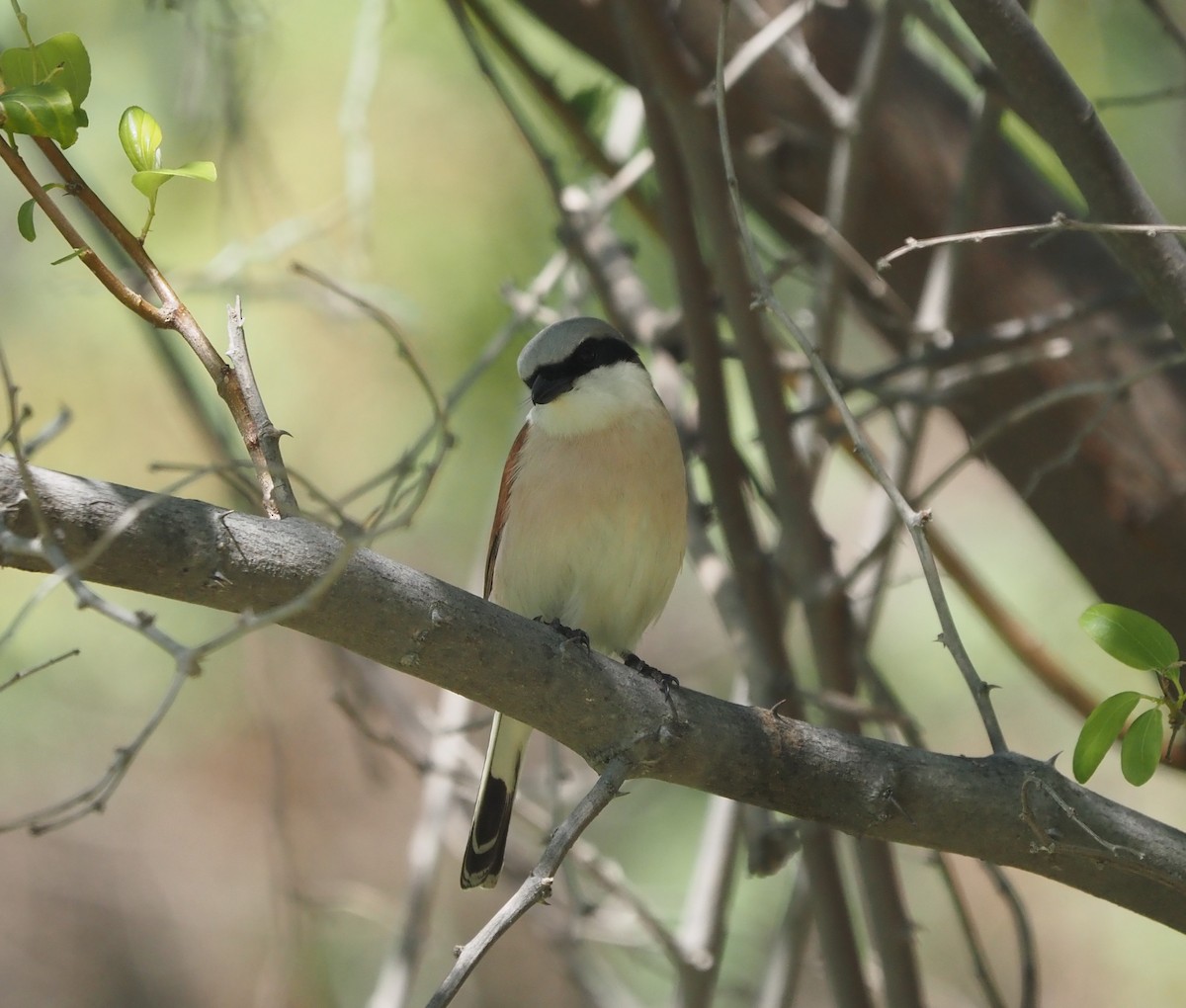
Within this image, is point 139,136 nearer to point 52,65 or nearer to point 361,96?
point 52,65

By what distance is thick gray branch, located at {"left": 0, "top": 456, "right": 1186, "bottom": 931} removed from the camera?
182 centimetres

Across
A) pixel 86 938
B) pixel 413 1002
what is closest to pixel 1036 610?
pixel 413 1002

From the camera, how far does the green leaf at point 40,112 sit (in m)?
1.70

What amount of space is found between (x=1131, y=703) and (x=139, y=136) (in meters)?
1.71

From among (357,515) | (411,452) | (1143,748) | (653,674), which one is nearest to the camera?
(1143,748)

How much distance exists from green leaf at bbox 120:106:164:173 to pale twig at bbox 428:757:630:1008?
1.14 metres

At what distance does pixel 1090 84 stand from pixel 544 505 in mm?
2832

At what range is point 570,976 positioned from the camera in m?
3.61

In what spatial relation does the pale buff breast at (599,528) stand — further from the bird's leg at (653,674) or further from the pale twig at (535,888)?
the pale twig at (535,888)

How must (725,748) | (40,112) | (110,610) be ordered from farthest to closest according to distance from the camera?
(725,748)
(40,112)
(110,610)

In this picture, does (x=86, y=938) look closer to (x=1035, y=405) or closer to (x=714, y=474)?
(x=714, y=474)

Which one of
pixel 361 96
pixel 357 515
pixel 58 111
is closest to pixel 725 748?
pixel 58 111

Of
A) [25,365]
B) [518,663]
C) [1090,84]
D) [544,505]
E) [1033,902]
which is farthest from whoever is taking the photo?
[1033,902]

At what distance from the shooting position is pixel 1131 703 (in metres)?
1.97
